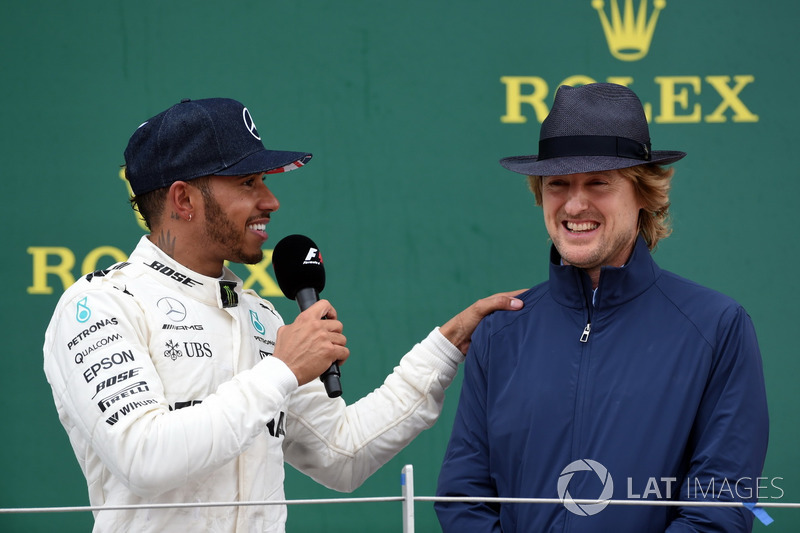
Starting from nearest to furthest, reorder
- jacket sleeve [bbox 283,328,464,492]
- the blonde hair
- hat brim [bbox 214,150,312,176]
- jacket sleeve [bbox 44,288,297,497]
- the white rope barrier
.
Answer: the white rope barrier → jacket sleeve [bbox 44,288,297,497] → the blonde hair → hat brim [bbox 214,150,312,176] → jacket sleeve [bbox 283,328,464,492]

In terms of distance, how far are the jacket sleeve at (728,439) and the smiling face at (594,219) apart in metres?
0.22

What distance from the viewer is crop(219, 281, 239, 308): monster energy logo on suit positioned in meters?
1.81

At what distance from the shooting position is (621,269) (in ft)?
5.24

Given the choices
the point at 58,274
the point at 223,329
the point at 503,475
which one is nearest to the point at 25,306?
the point at 58,274

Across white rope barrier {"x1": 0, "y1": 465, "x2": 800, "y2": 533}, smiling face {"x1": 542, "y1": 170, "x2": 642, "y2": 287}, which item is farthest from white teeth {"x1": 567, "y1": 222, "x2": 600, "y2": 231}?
white rope barrier {"x1": 0, "y1": 465, "x2": 800, "y2": 533}

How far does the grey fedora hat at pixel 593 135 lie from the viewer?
162 centimetres

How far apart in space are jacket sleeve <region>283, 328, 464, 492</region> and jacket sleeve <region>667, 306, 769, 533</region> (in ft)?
1.97

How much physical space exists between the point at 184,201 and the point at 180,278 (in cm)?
14

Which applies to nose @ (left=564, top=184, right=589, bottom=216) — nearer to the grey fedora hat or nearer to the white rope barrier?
the grey fedora hat

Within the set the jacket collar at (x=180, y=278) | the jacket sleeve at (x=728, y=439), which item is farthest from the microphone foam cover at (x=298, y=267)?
the jacket sleeve at (x=728, y=439)

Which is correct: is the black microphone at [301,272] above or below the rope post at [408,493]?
above

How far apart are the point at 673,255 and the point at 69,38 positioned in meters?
1.87

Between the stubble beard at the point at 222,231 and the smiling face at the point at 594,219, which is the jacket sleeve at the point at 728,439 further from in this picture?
the stubble beard at the point at 222,231

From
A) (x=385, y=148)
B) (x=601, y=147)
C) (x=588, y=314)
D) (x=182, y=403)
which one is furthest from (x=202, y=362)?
(x=385, y=148)
